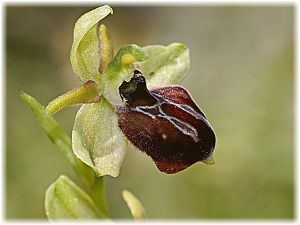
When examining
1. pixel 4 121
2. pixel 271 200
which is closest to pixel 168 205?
pixel 271 200

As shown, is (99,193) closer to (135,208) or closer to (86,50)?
(135,208)

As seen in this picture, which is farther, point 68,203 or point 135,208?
point 135,208

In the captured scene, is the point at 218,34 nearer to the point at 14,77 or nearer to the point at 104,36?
the point at 14,77

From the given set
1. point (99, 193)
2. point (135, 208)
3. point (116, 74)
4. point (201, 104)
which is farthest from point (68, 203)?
point (201, 104)

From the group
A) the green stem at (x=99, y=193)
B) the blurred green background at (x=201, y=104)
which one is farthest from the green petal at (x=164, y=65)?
the blurred green background at (x=201, y=104)

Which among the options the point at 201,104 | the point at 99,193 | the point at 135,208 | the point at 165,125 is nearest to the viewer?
the point at 165,125

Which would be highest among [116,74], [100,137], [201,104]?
[116,74]
